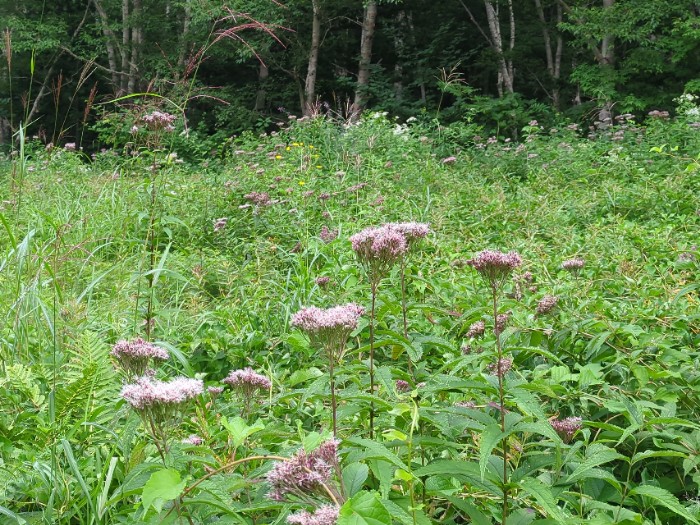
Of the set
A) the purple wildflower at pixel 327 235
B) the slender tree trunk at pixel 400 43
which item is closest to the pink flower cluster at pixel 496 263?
the purple wildflower at pixel 327 235

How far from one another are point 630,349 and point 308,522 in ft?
5.55

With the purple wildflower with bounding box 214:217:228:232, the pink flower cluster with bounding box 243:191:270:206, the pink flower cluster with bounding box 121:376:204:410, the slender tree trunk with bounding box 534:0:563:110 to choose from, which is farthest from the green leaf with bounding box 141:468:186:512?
the slender tree trunk with bounding box 534:0:563:110

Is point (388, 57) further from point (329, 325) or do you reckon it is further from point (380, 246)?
point (329, 325)

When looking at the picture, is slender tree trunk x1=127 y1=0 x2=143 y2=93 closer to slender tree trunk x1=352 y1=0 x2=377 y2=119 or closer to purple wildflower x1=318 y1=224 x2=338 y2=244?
slender tree trunk x1=352 y1=0 x2=377 y2=119

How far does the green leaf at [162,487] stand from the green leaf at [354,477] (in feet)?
0.86

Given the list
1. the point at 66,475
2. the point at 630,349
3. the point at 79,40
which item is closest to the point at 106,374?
the point at 66,475

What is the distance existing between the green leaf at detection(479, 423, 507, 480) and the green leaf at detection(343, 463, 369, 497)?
19cm

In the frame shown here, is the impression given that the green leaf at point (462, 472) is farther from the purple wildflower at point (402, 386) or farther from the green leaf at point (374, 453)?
the purple wildflower at point (402, 386)

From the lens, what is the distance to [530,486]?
110 cm

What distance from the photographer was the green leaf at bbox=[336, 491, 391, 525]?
2.57 feet

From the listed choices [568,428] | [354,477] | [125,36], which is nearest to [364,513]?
[354,477]

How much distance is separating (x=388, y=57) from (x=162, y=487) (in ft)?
61.3

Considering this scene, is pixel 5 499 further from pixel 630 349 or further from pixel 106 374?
pixel 630 349

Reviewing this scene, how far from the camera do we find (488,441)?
3.64 ft
